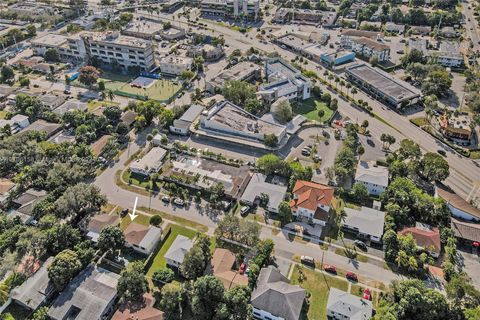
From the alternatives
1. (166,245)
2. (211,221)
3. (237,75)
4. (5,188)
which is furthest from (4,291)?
(237,75)

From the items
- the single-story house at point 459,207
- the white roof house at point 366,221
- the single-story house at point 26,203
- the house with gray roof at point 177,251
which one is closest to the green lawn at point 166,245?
the house with gray roof at point 177,251

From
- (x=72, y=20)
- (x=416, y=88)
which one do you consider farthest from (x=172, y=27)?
(x=416, y=88)

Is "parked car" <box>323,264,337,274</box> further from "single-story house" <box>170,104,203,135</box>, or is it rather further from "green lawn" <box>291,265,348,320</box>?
"single-story house" <box>170,104,203,135</box>

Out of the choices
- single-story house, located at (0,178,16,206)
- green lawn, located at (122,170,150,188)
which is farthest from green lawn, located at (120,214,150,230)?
single-story house, located at (0,178,16,206)

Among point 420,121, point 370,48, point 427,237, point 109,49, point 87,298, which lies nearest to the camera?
point 87,298

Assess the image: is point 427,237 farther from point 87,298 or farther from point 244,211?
point 87,298

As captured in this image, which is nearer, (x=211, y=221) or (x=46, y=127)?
(x=211, y=221)
